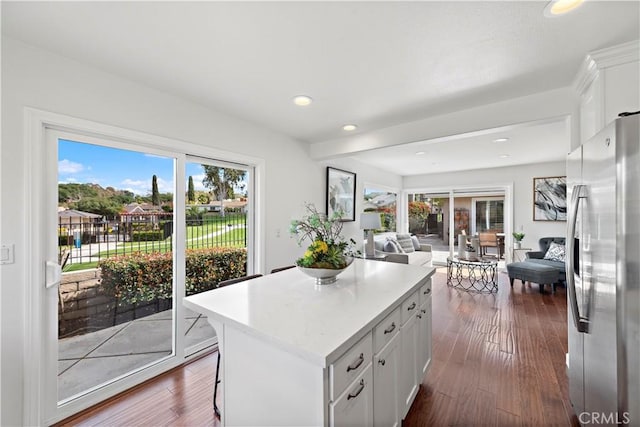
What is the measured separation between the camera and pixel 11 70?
1.54m

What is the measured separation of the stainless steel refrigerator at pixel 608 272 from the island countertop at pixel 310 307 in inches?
33.4

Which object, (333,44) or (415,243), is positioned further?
(415,243)

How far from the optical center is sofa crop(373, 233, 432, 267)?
196 inches

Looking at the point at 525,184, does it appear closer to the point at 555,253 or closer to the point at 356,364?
the point at 555,253

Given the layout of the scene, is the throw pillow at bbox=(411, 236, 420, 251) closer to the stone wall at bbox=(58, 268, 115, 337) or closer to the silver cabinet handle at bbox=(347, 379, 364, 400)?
the silver cabinet handle at bbox=(347, 379, 364, 400)

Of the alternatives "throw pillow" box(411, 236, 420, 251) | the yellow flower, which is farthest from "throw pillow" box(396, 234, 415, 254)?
the yellow flower

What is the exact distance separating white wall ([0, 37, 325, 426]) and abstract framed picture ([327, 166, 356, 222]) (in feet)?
6.01

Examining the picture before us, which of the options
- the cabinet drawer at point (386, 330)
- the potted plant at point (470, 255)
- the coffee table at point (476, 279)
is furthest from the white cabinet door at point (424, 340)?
the potted plant at point (470, 255)

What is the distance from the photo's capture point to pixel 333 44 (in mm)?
1584

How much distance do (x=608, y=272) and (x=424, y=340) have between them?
1.15m

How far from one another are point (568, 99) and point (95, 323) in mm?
4052

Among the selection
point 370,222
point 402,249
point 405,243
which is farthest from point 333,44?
point 405,243

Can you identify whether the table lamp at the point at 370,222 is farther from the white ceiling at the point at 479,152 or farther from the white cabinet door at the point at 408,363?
the white cabinet door at the point at 408,363

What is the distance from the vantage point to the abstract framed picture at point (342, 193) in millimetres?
4272
